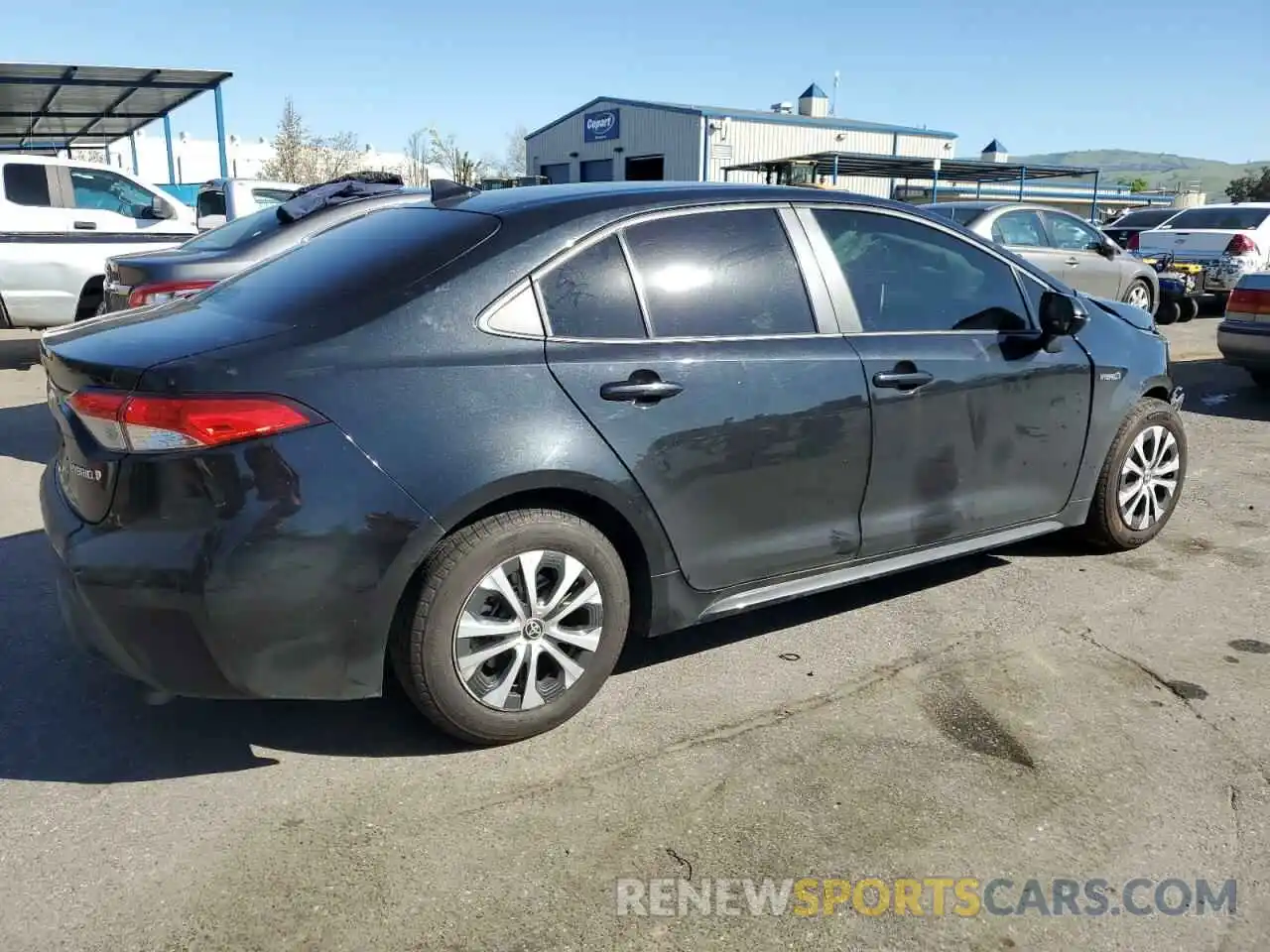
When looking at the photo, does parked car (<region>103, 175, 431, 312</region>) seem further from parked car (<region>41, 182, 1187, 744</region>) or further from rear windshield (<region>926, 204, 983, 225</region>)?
rear windshield (<region>926, 204, 983, 225</region>)

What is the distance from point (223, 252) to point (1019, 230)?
831 cm

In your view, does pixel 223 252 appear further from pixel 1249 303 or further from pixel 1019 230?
pixel 1019 230

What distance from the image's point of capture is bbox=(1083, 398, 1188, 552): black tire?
4555 mm

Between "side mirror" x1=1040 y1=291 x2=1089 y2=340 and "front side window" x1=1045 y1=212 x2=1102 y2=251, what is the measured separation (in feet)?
27.3

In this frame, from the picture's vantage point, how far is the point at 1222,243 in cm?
1454

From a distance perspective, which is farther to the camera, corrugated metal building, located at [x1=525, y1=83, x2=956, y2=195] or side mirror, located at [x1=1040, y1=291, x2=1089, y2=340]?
corrugated metal building, located at [x1=525, y1=83, x2=956, y2=195]

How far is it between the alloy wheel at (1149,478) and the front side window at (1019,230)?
656cm

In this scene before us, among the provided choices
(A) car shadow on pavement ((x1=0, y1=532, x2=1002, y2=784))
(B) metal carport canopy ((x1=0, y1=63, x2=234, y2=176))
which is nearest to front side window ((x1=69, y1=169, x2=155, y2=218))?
(B) metal carport canopy ((x1=0, y1=63, x2=234, y2=176))

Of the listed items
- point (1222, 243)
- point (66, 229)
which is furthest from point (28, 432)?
point (1222, 243)

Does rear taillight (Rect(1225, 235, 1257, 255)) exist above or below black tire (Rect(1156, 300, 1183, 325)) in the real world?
above

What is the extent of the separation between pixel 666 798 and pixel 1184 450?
137 inches

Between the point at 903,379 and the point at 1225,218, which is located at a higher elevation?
the point at 1225,218

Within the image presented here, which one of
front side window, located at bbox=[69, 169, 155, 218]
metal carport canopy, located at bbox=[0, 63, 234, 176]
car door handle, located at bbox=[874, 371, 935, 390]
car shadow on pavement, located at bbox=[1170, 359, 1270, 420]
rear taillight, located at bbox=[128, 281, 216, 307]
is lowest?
car shadow on pavement, located at bbox=[1170, 359, 1270, 420]

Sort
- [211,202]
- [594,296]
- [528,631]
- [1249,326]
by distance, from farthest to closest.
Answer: [211,202] < [1249,326] < [594,296] < [528,631]
